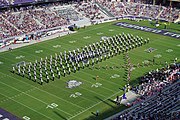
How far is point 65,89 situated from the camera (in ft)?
98.8

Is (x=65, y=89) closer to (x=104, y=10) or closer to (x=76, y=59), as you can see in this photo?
(x=76, y=59)

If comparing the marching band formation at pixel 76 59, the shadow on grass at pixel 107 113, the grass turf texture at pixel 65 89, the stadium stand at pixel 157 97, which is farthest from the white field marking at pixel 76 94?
the stadium stand at pixel 157 97

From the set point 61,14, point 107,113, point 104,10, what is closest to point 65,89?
point 107,113

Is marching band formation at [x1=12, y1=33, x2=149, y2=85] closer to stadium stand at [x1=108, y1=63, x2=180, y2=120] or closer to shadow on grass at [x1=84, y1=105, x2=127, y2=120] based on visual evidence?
stadium stand at [x1=108, y1=63, x2=180, y2=120]

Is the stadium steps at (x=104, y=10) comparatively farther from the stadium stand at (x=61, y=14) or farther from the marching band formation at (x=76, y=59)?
the marching band formation at (x=76, y=59)

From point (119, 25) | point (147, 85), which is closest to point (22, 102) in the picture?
point (147, 85)

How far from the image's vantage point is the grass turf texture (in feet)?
86.3

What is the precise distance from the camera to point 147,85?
29.5m

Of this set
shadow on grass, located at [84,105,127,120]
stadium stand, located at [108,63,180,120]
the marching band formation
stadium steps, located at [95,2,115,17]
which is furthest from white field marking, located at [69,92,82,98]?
stadium steps, located at [95,2,115,17]

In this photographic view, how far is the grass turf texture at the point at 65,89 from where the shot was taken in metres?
26.3

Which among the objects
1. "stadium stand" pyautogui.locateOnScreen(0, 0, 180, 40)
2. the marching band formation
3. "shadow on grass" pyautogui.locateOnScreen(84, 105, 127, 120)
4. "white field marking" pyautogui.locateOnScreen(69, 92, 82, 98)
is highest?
"stadium stand" pyautogui.locateOnScreen(0, 0, 180, 40)

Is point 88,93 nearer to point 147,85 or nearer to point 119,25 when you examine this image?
point 147,85

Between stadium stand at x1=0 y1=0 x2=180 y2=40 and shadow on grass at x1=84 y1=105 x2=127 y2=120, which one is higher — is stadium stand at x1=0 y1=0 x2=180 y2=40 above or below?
above

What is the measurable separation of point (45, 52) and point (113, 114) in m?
17.5
